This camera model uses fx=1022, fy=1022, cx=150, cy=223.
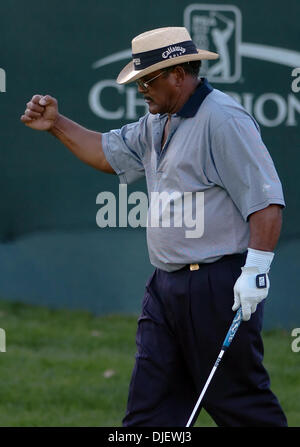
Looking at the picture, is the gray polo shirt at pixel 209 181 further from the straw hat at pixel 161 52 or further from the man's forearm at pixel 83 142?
the man's forearm at pixel 83 142

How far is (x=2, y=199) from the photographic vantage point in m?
7.59

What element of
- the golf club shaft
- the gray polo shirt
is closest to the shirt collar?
the gray polo shirt

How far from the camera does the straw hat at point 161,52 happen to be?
4453 millimetres

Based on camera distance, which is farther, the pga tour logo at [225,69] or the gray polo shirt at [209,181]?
the pga tour logo at [225,69]

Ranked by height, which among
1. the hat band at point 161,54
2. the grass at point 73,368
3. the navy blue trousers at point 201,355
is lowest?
the grass at point 73,368

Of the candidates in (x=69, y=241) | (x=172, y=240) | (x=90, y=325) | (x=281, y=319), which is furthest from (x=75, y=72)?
(x=172, y=240)

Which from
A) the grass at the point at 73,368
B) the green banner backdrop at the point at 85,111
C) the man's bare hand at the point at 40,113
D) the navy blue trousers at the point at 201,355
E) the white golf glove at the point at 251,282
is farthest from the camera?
the green banner backdrop at the point at 85,111

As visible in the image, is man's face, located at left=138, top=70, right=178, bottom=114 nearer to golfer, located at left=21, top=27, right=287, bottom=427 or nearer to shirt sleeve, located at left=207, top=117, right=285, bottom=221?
golfer, located at left=21, top=27, right=287, bottom=427

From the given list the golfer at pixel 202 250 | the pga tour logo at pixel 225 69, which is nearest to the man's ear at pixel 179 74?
the golfer at pixel 202 250

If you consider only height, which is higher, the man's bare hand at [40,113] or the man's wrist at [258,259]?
the man's bare hand at [40,113]

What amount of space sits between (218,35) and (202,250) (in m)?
3.56

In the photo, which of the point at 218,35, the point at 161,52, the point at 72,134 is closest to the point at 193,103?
the point at 161,52

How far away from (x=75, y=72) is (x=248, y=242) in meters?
3.54

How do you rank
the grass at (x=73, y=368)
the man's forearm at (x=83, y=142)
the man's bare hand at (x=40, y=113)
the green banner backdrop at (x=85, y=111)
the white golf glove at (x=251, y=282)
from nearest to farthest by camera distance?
the white golf glove at (x=251, y=282) < the man's bare hand at (x=40, y=113) < the man's forearm at (x=83, y=142) < the grass at (x=73, y=368) < the green banner backdrop at (x=85, y=111)
